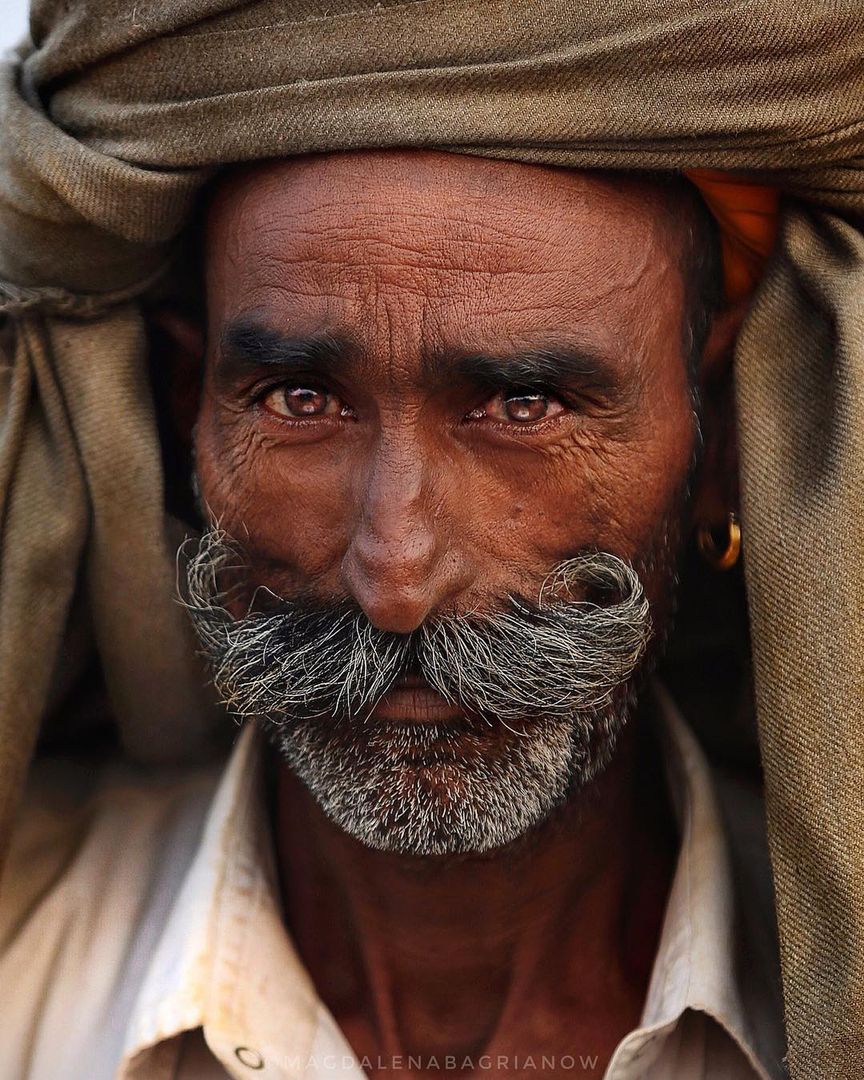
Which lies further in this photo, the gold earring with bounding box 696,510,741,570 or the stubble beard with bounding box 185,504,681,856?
the gold earring with bounding box 696,510,741,570

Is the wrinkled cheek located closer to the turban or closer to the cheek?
the cheek

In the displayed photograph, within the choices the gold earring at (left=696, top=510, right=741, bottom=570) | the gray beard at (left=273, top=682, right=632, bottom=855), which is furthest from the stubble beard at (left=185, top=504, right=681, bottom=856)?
the gold earring at (left=696, top=510, right=741, bottom=570)

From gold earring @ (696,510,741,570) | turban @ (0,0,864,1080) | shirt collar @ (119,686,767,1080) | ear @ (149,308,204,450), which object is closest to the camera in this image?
turban @ (0,0,864,1080)

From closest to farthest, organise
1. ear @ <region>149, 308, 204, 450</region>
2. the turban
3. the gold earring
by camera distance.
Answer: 1. the turban
2. the gold earring
3. ear @ <region>149, 308, 204, 450</region>

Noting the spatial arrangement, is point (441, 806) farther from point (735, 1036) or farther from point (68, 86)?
point (68, 86)

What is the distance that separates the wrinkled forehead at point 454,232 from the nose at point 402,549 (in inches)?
8.9

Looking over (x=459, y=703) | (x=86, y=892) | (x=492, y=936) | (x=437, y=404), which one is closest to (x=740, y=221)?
(x=437, y=404)

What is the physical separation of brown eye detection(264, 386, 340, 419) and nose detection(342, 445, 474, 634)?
136mm

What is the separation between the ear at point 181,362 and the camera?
1.98 m

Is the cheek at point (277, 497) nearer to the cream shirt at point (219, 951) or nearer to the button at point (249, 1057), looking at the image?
the cream shirt at point (219, 951)

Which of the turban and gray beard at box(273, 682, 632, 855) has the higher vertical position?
the turban

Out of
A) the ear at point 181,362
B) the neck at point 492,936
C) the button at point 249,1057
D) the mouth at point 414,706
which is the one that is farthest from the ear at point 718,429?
the button at point 249,1057

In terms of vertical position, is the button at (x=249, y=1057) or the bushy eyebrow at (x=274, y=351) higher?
the bushy eyebrow at (x=274, y=351)

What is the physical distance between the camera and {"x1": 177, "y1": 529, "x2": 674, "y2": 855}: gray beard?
1.67 meters
